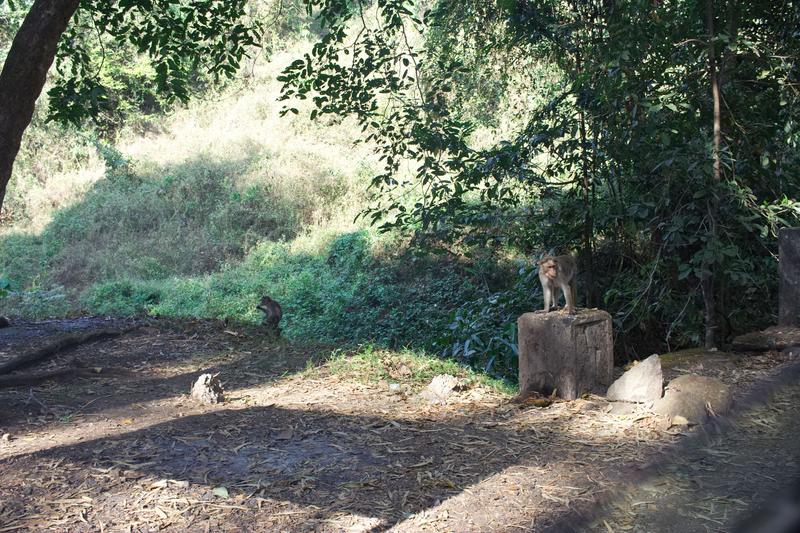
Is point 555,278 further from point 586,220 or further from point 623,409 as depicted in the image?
point 586,220

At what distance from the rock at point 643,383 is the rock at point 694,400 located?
8cm

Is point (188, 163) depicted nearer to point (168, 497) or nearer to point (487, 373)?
point (487, 373)

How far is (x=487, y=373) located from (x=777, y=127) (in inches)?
142

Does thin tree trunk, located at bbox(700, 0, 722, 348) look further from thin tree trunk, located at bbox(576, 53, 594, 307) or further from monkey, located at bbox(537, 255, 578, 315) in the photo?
thin tree trunk, located at bbox(576, 53, 594, 307)

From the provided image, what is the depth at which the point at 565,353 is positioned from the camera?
5.48m

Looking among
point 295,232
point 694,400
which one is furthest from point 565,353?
point 295,232

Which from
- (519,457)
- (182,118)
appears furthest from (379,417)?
(182,118)

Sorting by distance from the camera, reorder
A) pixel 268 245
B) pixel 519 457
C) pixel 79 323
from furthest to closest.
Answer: pixel 268 245, pixel 79 323, pixel 519 457

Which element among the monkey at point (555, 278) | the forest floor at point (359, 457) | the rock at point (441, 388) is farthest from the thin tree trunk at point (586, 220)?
the rock at point (441, 388)

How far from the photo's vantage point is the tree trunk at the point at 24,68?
541 cm

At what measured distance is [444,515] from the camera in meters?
3.53

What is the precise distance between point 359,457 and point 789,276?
436 cm

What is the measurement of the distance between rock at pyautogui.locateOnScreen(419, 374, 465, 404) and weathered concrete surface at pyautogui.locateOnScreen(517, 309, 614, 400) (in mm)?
514

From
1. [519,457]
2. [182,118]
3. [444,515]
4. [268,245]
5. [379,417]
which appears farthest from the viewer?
[182,118]
